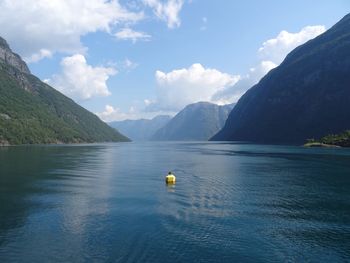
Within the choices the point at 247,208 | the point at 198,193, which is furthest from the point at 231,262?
the point at 198,193

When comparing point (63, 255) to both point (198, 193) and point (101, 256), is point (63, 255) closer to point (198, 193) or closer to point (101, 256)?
point (101, 256)

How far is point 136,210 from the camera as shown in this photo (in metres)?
62.2

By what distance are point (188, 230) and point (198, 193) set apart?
29.3m

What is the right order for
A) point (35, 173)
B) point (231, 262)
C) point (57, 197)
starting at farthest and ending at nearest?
point (35, 173), point (57, 197), point (231, 262)

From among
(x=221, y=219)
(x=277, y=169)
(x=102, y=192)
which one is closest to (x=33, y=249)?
(x=221, y=219)

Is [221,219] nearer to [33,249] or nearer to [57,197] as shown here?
[33,249]

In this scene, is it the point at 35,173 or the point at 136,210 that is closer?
the point at 136,210

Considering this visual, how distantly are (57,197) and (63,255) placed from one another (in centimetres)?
3446

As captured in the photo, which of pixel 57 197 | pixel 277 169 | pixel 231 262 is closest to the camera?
pixel 231 262

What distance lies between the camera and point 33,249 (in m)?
42.1

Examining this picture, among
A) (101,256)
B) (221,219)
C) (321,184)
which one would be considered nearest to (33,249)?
(101,256)

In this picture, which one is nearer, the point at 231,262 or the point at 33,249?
the point at 231,262

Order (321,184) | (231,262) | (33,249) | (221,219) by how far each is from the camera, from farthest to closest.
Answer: (321,184) → (221,219) → (33,249) → (231,262)

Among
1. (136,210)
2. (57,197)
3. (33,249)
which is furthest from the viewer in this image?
(57,197)
